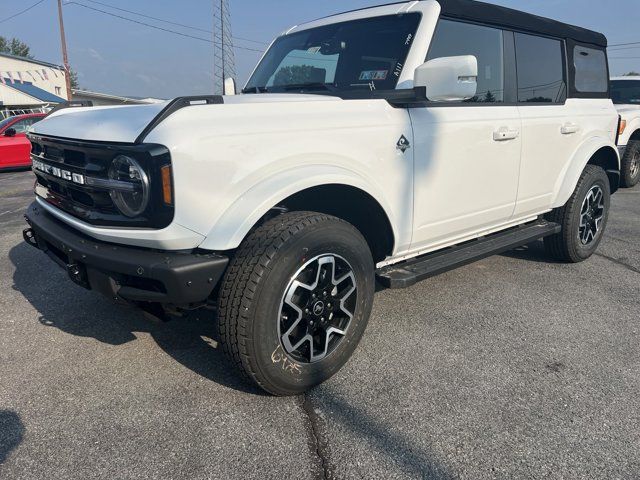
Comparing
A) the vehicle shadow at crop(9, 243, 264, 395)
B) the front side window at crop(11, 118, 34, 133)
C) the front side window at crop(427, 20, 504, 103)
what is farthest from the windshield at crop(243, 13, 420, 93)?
the front side window at crop(11, 118, 34, 133)

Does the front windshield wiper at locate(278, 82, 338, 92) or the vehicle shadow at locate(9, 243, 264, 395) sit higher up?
the front windshield wiper at locate(278, 82, 338, 92)

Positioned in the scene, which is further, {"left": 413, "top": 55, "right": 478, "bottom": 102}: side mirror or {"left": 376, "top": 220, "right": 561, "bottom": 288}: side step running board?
{"left": 376, "top": 220, "right": 561, "bottom": 288}: side step running board

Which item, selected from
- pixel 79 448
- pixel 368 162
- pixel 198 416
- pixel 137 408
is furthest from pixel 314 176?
pixel 79 448

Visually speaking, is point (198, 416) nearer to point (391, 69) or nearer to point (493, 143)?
point (391, 69)

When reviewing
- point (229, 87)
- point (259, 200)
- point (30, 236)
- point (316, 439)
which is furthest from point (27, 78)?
point (316, 439)

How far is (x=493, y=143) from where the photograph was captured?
345 centimetres

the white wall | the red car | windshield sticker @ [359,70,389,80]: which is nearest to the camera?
windshield sticker @ [359,70,389,80]

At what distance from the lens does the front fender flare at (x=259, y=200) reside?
2.19 metres

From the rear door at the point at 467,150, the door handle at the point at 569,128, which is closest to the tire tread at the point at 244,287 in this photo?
the rear door at the point at 467,150

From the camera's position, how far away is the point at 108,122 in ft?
7.85

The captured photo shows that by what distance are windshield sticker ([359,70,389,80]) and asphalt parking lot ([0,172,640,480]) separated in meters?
1.60

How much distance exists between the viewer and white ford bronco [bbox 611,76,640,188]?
8503 mm

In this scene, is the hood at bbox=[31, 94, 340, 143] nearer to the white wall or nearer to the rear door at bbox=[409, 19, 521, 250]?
the rear door at bbox=[409, 19, 521, 250]

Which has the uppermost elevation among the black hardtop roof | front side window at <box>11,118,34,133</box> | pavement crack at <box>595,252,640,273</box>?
the black hardtop roof
